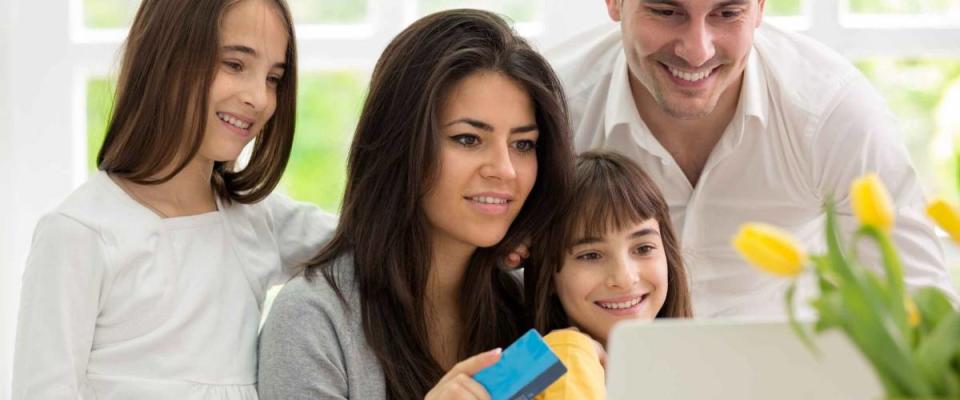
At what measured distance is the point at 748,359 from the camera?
34.4 inches

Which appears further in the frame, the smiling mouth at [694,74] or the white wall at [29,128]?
the white wall at [29,128]

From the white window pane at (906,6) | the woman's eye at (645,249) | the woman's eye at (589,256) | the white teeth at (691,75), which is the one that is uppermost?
the white window pane at (906,6)

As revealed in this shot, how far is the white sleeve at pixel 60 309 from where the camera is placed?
1.59 meters

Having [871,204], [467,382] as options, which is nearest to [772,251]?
[871,204]

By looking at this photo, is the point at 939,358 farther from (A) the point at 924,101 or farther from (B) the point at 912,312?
(A) the point at 924,101

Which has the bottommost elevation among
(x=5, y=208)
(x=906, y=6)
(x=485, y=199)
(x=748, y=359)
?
(x=5, y=208)

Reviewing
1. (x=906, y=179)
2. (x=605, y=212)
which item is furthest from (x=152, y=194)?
(x=906, y=179)

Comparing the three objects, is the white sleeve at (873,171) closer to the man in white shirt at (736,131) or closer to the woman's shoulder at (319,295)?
the man in white shirt at (736,131)

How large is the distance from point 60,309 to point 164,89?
1.15ft

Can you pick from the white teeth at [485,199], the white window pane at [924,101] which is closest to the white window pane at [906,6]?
the white window pane at [924,101]

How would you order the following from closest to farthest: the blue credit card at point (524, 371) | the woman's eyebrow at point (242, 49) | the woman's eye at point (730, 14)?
1. the blue credit card at point (524, 371)
2. the woman's eyebrow at point (242, 49)
3. the woman's eye at point (730, 14)

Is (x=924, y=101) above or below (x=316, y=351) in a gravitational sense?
above

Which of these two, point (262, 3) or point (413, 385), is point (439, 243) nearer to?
point (413, 385)

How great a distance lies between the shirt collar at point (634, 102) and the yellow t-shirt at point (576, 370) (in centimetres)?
61
